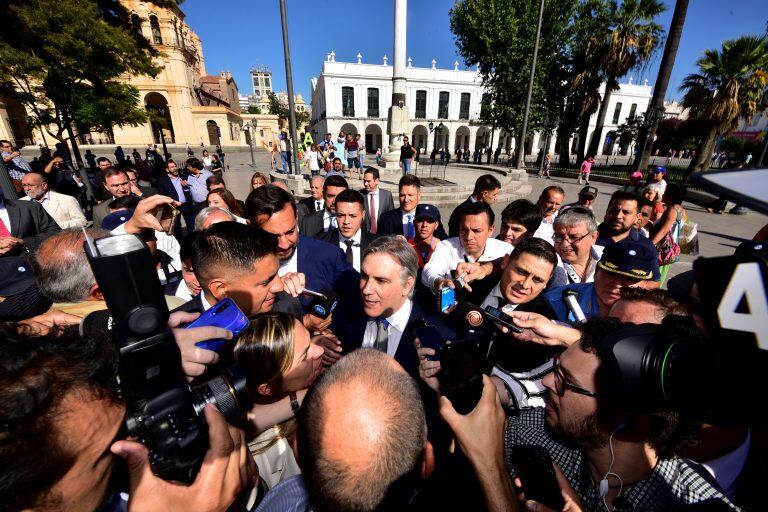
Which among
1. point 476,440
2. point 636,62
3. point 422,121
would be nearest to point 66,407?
point 476,440

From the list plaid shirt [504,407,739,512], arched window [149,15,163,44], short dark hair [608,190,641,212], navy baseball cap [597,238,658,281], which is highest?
arched window [149,15,163,44]

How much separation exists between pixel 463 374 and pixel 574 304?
5.93 ft

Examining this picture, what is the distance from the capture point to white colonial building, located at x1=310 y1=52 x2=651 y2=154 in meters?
43.5

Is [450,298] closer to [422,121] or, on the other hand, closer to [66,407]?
[66,407]

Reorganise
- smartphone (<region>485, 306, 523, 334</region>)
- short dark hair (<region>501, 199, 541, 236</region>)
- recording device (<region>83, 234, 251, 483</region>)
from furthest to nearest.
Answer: short dark hair (<region>501, 199, 541, 236</region>) < smartphone (<region>485, 306, 523, 334</region>) < recording device (<region>83, 234, 251, 483</region>)

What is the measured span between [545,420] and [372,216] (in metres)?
4.62

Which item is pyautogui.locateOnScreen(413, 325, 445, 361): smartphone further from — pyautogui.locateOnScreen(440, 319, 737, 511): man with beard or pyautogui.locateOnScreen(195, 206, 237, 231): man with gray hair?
pyautogui.locateOnScreen(195, 206, 237, 231): man with gray hair

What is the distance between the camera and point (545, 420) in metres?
1.73

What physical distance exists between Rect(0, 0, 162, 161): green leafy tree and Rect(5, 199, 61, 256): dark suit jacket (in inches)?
297

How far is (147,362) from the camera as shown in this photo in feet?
3.39

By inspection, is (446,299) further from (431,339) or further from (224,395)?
(224,395)

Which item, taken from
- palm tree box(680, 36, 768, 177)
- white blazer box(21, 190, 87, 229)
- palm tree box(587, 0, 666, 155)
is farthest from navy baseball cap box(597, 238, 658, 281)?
palm tree box(587, 0, 666, 155)

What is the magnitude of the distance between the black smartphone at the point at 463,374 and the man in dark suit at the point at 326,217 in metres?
3.46

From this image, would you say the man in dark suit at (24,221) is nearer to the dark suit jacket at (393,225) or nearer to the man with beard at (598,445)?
the dark suit jacket at (393,225)
